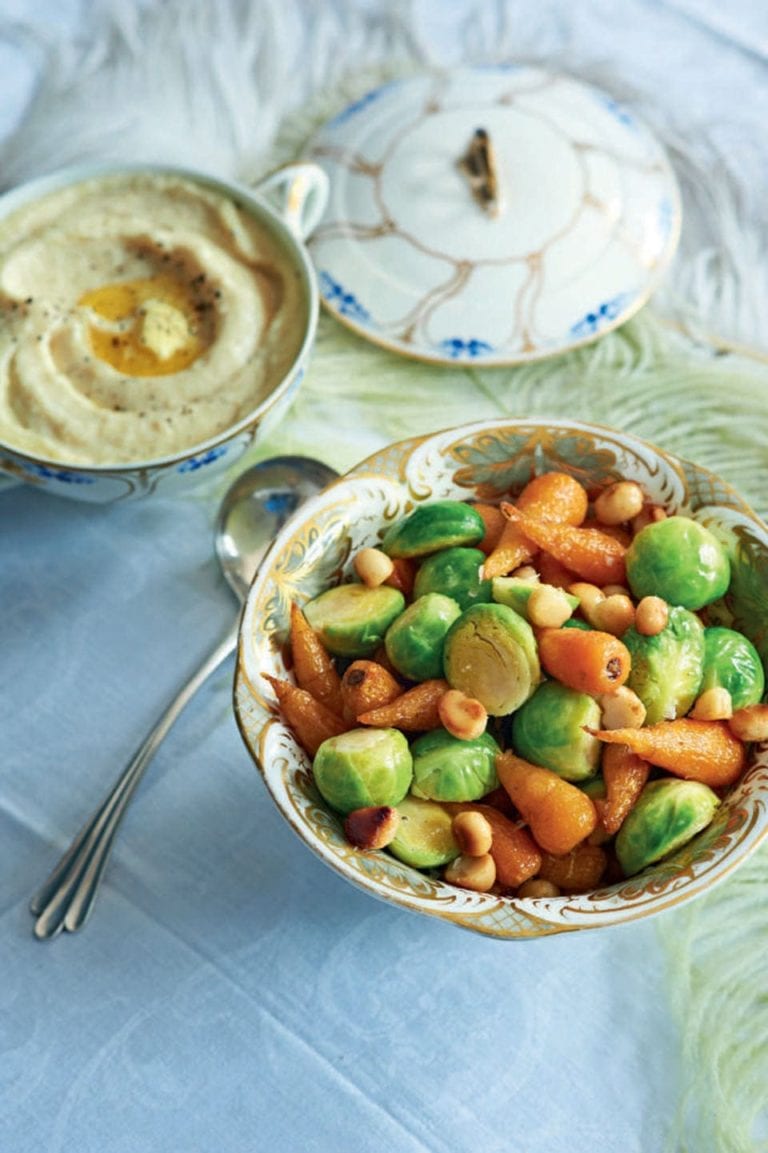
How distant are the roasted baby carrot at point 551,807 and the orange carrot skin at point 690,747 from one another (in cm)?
7

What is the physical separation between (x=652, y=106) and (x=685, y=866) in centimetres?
150

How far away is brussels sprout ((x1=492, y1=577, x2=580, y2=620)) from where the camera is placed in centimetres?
127

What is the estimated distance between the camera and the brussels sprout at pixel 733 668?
1.25 metres

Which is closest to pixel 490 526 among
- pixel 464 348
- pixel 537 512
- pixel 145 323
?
pixel 537 512

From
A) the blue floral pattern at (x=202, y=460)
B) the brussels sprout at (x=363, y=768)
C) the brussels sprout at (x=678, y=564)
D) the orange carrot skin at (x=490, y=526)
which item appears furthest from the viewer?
the blue floral pattern at (x=202, y=460)

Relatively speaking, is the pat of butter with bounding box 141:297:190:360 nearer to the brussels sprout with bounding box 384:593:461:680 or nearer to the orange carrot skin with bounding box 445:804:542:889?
the brussels sprout with bounding box 384:593:461:680

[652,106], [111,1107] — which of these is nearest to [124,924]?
[111,1107]

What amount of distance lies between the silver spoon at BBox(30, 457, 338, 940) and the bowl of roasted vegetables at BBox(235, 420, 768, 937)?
18 cm

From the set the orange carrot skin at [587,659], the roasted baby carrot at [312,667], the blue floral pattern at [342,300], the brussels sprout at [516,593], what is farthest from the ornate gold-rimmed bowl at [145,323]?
the orange carrot skin at [587,659]

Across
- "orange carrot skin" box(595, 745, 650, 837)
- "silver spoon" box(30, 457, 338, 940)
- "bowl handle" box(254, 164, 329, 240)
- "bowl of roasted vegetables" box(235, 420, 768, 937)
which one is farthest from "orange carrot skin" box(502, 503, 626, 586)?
"bowl handle" box(254, 164, 329, 240)

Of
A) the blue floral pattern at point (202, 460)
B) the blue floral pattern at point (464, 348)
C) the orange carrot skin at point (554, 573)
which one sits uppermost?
the orange carrot skin at point (554, 573)

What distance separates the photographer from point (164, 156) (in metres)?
2.04

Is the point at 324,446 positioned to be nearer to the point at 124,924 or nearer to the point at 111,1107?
the point at 124,924

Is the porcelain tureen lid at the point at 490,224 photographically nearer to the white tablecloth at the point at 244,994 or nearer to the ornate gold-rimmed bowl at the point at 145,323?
the ornate gold-rimmed bowl at the point at 145,323
